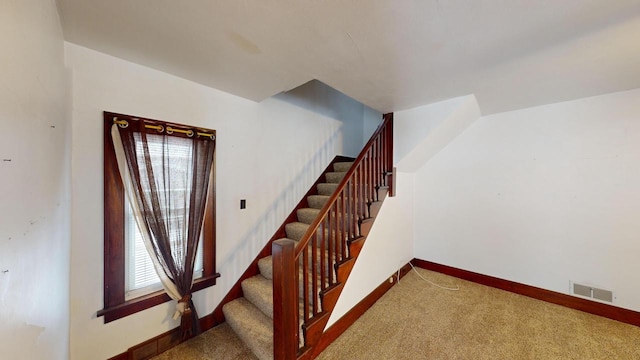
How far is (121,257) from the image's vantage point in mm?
1577

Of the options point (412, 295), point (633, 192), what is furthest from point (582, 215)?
point (412, 295)

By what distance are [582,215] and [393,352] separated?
7.98 ft

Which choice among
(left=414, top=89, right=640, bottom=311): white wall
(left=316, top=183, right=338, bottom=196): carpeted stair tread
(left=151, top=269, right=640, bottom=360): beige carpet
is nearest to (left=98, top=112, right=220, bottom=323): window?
(left=151, top=269, right=640, bottom=360): beige carpet

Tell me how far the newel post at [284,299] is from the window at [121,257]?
1011 mm

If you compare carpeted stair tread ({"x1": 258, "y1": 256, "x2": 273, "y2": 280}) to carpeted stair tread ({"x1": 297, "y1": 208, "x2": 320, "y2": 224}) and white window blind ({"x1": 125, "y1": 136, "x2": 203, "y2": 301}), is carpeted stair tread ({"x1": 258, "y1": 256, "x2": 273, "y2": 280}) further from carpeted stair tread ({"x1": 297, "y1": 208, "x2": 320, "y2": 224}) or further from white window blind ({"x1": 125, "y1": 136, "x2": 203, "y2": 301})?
white window blind ({"x1": 125, "y1": 136, "x2": 203, "y2": 301})

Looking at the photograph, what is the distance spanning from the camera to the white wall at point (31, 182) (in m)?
0.58

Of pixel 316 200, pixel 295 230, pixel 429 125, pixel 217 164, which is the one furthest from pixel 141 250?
pixel 429 125

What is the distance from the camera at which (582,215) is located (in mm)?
2271

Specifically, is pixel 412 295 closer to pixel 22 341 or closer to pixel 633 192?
pixel 633 192

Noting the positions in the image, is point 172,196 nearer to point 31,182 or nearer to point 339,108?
point 31,182

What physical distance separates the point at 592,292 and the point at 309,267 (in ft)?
9.40

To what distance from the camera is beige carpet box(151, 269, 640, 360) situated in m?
1.73

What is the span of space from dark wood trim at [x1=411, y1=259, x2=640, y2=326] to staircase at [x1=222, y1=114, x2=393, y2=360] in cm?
162

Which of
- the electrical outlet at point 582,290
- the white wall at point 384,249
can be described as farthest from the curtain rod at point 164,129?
Result: the electrical outlet at point 582,290
